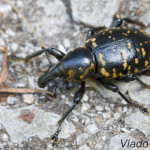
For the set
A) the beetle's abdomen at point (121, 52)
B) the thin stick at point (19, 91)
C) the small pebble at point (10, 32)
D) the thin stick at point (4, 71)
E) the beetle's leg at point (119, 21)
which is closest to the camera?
the beetle's abdomen at point (121, 52)

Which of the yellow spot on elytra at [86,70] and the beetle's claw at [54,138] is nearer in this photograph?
the beetle's claw at [54,138]

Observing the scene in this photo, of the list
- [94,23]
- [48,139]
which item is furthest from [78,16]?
[48,139]

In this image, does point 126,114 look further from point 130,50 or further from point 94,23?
point 94,23

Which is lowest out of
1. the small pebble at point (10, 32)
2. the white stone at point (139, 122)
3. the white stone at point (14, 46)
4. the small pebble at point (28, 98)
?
the white stone at point (139, 122)

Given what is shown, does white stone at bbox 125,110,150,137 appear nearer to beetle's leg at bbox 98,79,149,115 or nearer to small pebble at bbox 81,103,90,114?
beetle's leg at bbox 98,79,149,115

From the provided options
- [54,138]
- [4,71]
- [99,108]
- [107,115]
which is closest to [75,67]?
[99,108]

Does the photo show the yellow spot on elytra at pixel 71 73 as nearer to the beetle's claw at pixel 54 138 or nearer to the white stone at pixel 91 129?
the white stone at pixel 91 129

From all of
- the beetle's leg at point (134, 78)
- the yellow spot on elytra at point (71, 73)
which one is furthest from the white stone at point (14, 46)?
the beetle's leg at point (134, 78)
